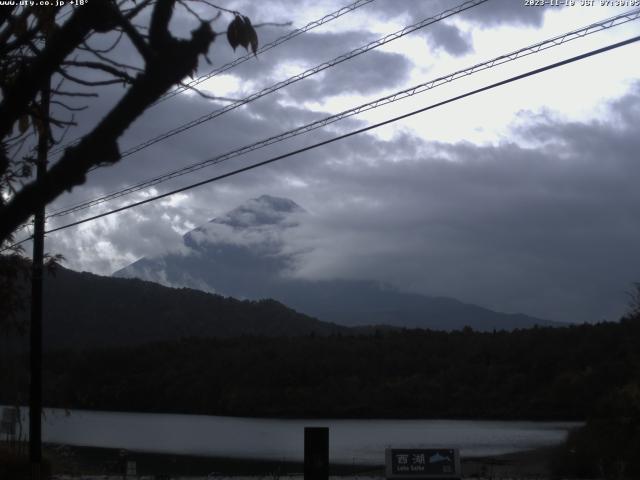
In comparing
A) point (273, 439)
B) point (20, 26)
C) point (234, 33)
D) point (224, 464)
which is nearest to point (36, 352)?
Answer: point (20, 26)

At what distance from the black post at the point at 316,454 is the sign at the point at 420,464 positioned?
1.20m

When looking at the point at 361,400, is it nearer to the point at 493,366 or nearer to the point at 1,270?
the point at 493,366

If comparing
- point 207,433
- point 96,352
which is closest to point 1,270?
point 207,433

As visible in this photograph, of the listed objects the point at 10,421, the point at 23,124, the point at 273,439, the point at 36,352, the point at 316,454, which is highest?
the point at 23,124

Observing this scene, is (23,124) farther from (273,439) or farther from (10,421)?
(273,439)

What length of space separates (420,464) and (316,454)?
64.0 inches

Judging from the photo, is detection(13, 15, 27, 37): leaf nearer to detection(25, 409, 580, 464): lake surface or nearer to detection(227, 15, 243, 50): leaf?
detection(227, 15, 243, 50): leaf

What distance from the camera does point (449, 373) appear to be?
9206 centimetres

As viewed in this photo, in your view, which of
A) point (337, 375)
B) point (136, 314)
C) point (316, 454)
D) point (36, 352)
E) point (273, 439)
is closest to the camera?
point (316, 454)

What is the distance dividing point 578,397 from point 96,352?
53.5m

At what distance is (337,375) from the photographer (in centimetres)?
9831

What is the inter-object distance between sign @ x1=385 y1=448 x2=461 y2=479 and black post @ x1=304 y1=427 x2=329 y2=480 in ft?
3.94

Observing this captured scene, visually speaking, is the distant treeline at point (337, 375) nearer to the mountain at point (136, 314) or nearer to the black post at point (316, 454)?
the mountain at point (136, 314)

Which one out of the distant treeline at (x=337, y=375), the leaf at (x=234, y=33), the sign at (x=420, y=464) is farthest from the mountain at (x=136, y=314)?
the leaf at (x=234, y=33)
